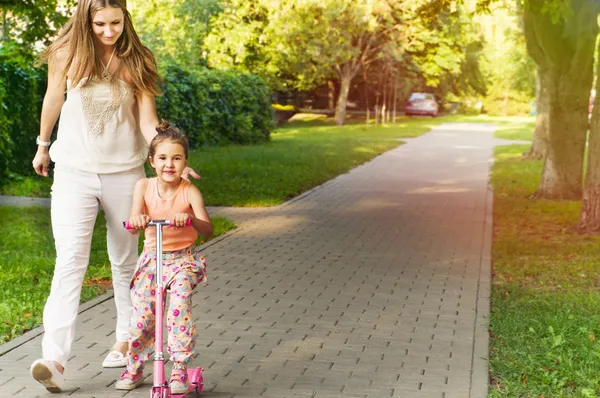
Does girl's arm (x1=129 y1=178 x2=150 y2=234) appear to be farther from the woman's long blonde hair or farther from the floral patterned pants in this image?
the woman's long blonde hair

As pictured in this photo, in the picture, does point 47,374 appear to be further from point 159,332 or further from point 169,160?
point 169,160

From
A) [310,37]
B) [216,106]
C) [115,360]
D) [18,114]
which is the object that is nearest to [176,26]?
[310,37]

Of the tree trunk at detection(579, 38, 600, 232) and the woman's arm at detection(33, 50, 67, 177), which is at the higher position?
the woman's arm at detection(33, 50, 67, 177)

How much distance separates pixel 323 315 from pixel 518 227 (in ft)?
20.4

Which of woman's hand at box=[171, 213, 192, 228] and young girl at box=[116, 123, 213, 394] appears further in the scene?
young girl at box=[116, 123, 213, 394]

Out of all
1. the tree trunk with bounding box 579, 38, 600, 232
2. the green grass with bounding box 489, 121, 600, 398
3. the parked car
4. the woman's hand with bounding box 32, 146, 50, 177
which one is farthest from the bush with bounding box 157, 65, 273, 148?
the parked car

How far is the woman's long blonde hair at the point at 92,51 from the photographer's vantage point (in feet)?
17.1

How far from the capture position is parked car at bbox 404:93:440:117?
60.8m

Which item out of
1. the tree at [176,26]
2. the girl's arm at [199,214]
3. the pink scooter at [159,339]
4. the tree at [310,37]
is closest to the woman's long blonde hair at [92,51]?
the girl's arm at [199,214]

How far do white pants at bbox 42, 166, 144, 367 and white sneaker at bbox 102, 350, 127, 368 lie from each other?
0.55 m

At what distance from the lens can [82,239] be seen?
5.35 meters

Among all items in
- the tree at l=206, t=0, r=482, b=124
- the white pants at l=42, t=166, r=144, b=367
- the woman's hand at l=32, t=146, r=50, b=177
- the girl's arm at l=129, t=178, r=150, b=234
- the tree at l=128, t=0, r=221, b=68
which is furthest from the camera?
the tree at l=206, t=0, r=482, b=124

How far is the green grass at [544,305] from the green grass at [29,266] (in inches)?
124

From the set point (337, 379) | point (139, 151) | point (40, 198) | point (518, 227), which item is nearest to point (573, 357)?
point (337, 379)
